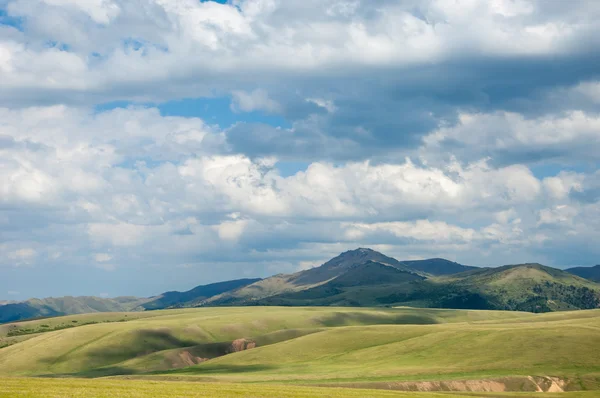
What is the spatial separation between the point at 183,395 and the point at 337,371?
321ft

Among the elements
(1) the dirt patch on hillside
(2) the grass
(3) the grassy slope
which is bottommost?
(1) the dirt patch on hillside

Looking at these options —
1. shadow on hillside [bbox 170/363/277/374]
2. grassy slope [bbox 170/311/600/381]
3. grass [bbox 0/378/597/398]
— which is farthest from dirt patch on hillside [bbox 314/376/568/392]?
shadow on hillside [bbox 170/363/277/374]

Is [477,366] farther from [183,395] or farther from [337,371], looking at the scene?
[183,395]

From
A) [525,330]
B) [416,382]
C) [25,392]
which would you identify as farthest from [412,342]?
[25,392]

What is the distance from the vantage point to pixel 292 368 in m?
171

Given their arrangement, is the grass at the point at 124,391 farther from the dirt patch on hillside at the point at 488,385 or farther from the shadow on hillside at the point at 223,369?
the shadow on hillside at the point at 223,369

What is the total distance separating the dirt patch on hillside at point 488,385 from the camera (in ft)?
404

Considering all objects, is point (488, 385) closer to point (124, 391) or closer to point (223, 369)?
point (223, 369)

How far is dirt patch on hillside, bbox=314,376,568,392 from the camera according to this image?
12306cm

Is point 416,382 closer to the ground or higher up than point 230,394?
closer to the ground

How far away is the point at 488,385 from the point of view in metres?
126

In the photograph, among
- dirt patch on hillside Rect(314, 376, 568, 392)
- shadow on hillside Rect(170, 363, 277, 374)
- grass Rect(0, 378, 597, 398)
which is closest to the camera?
grass Rect(0, 378, 597, 398)

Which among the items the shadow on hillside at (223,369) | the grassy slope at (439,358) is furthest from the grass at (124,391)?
the shadow on hillside at (223,369)

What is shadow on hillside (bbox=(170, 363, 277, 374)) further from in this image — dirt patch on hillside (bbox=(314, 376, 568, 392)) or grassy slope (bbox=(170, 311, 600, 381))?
dirt patch on hillside (bbox=(314, 376, 568, 392))
